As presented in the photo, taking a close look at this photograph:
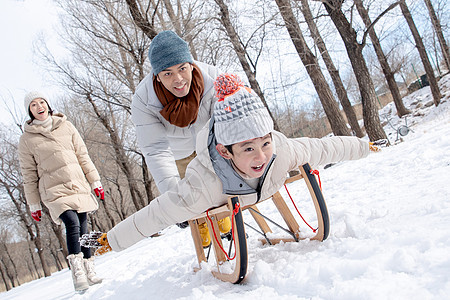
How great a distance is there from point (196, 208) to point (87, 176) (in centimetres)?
242

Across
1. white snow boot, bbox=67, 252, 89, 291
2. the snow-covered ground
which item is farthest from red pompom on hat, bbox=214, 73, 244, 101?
white snow boot, bbox=67, 252, 89, 291

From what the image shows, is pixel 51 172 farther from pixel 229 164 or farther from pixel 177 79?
pixel 229 164

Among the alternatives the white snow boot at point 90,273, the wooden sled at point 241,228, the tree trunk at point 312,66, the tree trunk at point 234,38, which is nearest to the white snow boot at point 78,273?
the white snow boot at point 90,273

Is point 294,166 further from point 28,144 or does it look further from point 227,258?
point 28,144

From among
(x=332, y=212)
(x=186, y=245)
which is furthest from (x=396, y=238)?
(x=186, y=245)

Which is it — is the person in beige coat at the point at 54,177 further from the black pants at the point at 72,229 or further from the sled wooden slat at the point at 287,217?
the sled wooden slat at the point at 287,217

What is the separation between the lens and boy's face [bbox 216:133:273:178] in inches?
77.0

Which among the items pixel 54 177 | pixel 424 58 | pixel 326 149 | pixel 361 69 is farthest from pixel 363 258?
pixel 424 58

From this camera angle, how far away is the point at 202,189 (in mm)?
2029

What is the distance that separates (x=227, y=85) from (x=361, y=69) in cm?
738

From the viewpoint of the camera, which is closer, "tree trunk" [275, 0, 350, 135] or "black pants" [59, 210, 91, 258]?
"black pants" [59, 210, 91, 258]

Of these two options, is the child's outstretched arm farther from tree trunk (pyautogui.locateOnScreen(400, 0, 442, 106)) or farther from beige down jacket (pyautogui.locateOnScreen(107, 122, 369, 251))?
tree trunk (pyautogui.locateOnScreen(400, 0, 442, 106))

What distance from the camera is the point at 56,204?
3.48 meters

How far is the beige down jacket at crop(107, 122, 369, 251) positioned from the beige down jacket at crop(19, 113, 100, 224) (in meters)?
1.62
